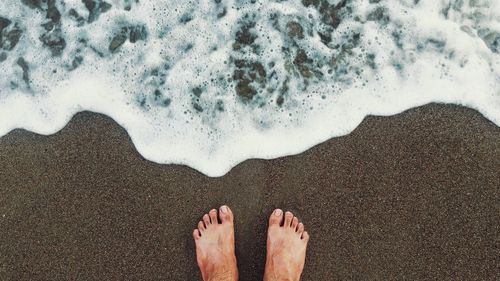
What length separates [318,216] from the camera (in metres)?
2.31

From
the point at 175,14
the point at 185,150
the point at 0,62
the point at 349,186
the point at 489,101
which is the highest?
the point at 175,14

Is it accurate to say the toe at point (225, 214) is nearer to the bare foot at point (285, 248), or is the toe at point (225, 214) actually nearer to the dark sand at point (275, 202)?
the dark sand at point (275, 202)

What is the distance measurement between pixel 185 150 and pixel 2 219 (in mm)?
1108

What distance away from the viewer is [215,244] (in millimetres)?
2344

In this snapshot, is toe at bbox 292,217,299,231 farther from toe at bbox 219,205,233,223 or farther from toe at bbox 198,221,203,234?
toe at bbox 198,221,203,234

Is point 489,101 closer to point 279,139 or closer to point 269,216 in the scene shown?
point 279,139

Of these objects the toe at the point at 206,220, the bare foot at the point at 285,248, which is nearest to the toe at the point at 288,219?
the bare foot at the point at 285,248

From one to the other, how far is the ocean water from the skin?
0.31 m

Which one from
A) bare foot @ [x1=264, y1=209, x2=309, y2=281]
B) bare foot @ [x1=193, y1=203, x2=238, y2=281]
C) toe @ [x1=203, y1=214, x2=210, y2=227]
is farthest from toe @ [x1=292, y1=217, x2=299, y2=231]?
toe @ [x1=203, y1=214, x2=210, y2=227]

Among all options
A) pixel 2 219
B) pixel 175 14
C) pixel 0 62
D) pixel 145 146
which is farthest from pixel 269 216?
pixel 0 62

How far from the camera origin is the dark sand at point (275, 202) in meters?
2.27

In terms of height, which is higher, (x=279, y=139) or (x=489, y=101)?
(x=489, y=101)

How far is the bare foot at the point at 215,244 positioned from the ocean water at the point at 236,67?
27 centimetres

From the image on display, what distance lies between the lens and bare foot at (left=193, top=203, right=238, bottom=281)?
2326mm
